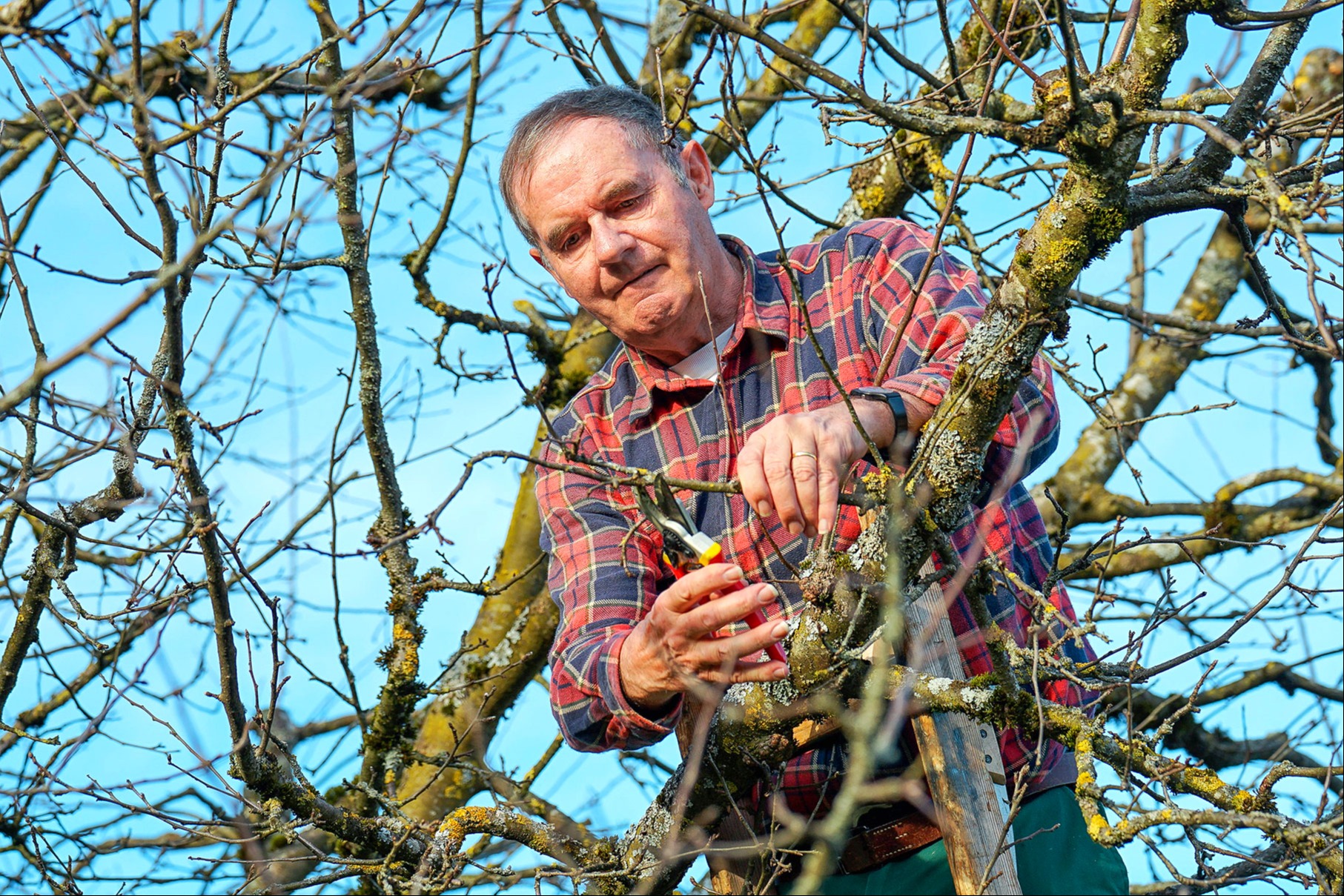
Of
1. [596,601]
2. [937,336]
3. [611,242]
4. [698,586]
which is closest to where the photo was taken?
[698,586]

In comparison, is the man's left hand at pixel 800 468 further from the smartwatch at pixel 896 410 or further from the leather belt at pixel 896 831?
the leather belt at pixel 896 831

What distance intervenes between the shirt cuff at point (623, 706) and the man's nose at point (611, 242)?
0.89 m

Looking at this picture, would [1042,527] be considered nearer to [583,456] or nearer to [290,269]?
[583,456]

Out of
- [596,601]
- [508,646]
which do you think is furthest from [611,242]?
[508,646]

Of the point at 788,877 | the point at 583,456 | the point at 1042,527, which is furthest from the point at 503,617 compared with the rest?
the point at 583,456

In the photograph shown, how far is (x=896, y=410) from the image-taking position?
2041mm

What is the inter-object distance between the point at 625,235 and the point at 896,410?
995mm

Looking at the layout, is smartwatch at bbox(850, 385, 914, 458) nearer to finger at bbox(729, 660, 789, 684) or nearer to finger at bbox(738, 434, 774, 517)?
finger at bbox(738, 434, 774, 517)

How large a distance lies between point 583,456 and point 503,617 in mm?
3003

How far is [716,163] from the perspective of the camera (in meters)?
5.22

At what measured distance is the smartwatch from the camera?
2.04 metres

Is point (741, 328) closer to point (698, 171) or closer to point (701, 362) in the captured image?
point (701, 362)

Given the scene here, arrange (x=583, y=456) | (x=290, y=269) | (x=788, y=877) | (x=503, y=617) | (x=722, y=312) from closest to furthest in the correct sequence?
(x=583, y=456), (x=788, y=877), (x=722, y=312), (x=290, y=269), (x=503, y=617)

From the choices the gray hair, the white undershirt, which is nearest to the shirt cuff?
the white undershirt
